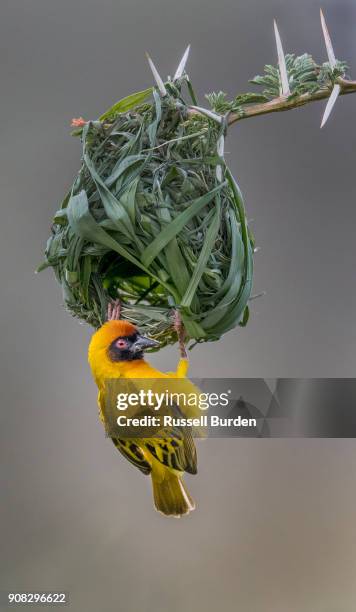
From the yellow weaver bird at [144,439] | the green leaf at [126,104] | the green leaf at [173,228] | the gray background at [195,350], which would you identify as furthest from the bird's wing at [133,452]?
the gray background at [195,350]

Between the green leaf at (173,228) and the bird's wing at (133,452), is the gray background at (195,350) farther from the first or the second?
the green leaf at (173,228)

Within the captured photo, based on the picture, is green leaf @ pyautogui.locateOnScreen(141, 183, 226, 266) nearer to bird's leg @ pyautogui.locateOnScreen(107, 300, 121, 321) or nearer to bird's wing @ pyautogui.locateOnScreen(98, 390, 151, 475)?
bird's leg @ pyautogui.locateOnScreen(107, 300, 121, 321)

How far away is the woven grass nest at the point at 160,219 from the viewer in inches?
39.2

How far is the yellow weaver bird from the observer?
1060mm

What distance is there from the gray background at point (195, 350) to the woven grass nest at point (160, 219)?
49.2 inches

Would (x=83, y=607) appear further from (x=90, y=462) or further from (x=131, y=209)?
(x=131, y=209)

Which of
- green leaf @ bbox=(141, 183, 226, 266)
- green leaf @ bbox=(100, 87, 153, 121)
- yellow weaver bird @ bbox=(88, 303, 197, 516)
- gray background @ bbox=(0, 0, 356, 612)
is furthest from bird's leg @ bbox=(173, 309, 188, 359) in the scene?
gray background @ bbox=(0, 0, 356, 612)

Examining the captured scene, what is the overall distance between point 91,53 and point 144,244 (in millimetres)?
1632

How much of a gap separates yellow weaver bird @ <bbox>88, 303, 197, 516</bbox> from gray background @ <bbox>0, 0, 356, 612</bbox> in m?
1.20

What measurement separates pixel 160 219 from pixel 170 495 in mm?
452

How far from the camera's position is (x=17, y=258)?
2.35 metres

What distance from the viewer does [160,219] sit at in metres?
1.01

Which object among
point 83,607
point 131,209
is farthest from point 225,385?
point 83,607

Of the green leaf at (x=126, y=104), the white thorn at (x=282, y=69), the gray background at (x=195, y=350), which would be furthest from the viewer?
the gray background at (x=195, y=350)
